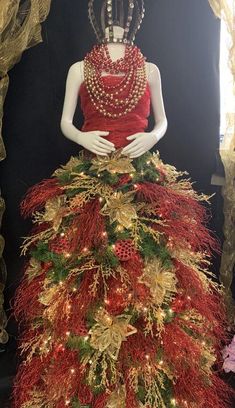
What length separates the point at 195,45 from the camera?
152 centimetres

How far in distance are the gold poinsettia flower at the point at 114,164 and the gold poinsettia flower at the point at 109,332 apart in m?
0.35

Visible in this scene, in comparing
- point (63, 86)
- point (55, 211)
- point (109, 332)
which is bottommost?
point (109, 332)

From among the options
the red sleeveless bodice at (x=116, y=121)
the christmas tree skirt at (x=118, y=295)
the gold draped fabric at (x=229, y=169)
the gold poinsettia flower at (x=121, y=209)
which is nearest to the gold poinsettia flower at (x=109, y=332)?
the christmas tree skirt at (x=118, y=295)

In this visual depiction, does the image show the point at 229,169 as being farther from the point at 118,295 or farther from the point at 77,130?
the point at 118,295

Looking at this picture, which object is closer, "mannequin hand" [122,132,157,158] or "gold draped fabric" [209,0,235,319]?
"mannequin hand" [122,132,157,158]

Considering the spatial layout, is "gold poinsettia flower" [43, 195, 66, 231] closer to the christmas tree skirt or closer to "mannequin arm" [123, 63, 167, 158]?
the christmas tree skirt

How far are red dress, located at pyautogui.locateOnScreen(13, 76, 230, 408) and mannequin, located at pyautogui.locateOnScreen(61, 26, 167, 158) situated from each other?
3cm

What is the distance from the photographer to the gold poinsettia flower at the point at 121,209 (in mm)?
944

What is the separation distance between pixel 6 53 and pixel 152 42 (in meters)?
→ 0.60

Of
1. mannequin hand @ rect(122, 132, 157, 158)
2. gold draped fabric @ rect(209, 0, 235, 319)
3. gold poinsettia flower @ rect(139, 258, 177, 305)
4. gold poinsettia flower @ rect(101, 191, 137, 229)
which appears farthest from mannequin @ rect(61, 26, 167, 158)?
gold draped fabric @ rect(209, 0, 235, 319)

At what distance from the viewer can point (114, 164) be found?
3.33 feet

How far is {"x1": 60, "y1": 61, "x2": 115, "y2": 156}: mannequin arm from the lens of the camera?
103cm

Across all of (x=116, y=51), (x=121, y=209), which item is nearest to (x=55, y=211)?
(x=121, y=209)

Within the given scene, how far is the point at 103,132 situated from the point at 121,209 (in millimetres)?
235
